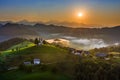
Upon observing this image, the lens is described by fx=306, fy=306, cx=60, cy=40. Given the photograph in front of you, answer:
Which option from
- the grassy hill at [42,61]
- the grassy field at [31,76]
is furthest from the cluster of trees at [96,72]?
the grassy field at [31,76]

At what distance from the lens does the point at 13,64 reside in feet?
364

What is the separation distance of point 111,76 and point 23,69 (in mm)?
27096

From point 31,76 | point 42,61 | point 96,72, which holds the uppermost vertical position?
point 42,61

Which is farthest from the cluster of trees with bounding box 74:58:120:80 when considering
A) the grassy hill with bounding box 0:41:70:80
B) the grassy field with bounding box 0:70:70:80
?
the grassy field with bounding box 0:70:70:80

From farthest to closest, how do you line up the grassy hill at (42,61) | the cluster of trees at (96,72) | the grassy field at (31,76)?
1. the cluster of trees at (96,72)
2. the grassy hill at (42,61)
3. the grassy field at (31,76)

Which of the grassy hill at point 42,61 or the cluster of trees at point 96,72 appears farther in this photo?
the cluster of trees at point 96,72

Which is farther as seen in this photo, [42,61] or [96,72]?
[42,61]

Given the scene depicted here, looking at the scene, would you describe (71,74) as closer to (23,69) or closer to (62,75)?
(62,75)

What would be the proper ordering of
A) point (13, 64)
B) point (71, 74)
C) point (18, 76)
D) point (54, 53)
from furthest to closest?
point (54, 53) → point (13, 64) → point (71, 74) → point (18, 76)

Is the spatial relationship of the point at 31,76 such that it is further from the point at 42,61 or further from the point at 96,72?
the point at 42,61

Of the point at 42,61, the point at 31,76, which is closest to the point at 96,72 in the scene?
the point at 31,76

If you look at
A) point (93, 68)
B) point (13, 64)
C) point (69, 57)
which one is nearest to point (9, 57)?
point (13, 64)

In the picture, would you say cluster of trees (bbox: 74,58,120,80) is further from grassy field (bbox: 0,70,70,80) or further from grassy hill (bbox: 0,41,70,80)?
grassy field (bbox: 0,70,70,80)

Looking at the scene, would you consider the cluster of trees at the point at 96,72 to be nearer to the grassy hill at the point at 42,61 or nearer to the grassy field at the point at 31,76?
the grassy hill at the point at 42,61
